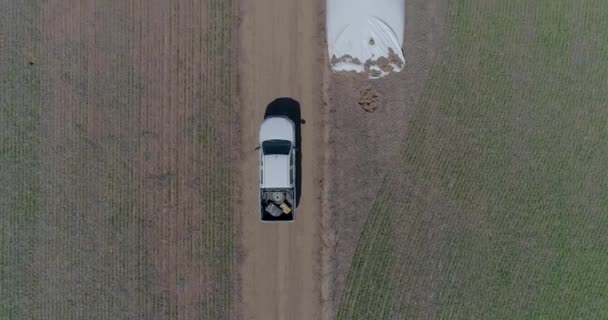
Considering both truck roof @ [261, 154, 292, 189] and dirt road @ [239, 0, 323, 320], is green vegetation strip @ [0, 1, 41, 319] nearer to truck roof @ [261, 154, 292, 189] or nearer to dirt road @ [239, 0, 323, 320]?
dirt road @ [239, 0, 323, 320]

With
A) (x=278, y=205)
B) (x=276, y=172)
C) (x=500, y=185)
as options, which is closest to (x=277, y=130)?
(x=276, y=172)

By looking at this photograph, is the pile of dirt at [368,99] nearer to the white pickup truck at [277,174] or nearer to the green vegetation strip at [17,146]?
the white pickup truck at [277,174]

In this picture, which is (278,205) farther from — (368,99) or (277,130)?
(368,99)

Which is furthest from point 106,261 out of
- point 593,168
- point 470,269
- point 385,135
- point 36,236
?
point 593,168

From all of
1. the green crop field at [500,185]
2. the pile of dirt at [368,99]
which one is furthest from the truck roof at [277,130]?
the green crop field at [500,185]

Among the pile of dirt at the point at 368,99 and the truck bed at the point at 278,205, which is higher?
the pile of dirt at the point at 368,99

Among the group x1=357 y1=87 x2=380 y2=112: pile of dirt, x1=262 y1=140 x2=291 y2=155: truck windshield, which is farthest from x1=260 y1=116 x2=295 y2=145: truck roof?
x1=357 y1=87 x2=380 y2=112: pile of dirt
